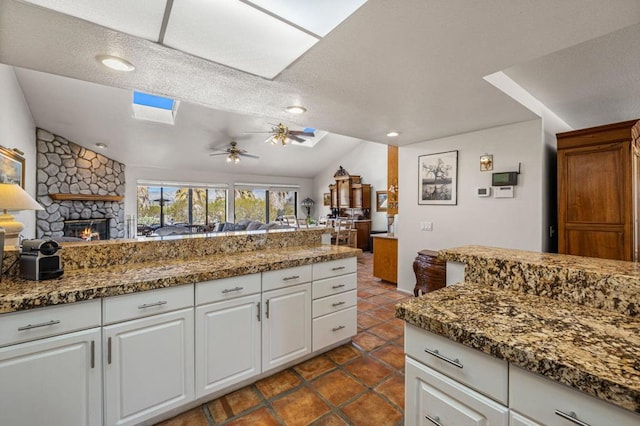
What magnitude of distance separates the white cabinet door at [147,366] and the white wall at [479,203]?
3121 mm

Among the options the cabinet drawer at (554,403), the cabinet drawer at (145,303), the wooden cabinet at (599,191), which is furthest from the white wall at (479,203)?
the cabinet drawer at (145,303)

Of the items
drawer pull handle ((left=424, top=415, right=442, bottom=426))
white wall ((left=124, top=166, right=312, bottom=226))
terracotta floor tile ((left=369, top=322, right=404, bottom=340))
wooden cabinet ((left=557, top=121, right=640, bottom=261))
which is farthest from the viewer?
white wall ((left=124, top=166, right=312, bottom=226))

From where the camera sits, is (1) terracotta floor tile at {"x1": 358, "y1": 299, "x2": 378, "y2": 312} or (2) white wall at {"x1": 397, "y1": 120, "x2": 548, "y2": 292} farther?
(1) terracotta floor tile at {"x1": 358, "y1": 299, "x2": 378, "y2": 312}

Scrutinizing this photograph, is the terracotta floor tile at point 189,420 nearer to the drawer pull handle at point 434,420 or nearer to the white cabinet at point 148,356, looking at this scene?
the white cabinet at point 148,356

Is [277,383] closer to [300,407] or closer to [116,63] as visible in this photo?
[300,407]

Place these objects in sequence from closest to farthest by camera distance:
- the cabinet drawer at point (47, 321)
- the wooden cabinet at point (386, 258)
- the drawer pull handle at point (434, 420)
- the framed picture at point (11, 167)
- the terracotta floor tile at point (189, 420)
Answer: the drawer pull handle at point (434, 420) → the cabinet drawer at point (47, 321) → the terracotta floor tile at point (189, 420) → the framed picture at point (11, 167) → the wooden cabinet at point (386, 258)

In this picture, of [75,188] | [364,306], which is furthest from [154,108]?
[364,306]

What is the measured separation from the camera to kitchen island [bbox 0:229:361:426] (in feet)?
4.34

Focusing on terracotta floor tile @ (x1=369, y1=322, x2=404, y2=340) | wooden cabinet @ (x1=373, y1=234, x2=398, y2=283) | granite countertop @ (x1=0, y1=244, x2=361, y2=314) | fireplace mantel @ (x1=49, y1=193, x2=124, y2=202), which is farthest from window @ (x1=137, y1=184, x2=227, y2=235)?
terracotta floor tile @ (x1=369, y1=322, x2=404, y2=340)

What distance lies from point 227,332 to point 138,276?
65cm

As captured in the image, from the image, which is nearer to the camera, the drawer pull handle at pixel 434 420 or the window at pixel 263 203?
the drawer pull handle at pixel 434 420

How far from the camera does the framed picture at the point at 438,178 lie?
353 cm

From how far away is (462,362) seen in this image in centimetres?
96

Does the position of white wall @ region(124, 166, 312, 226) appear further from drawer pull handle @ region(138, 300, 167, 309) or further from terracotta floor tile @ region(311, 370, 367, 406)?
terracotta floor tile @ region(311, 370, 367, 406)
